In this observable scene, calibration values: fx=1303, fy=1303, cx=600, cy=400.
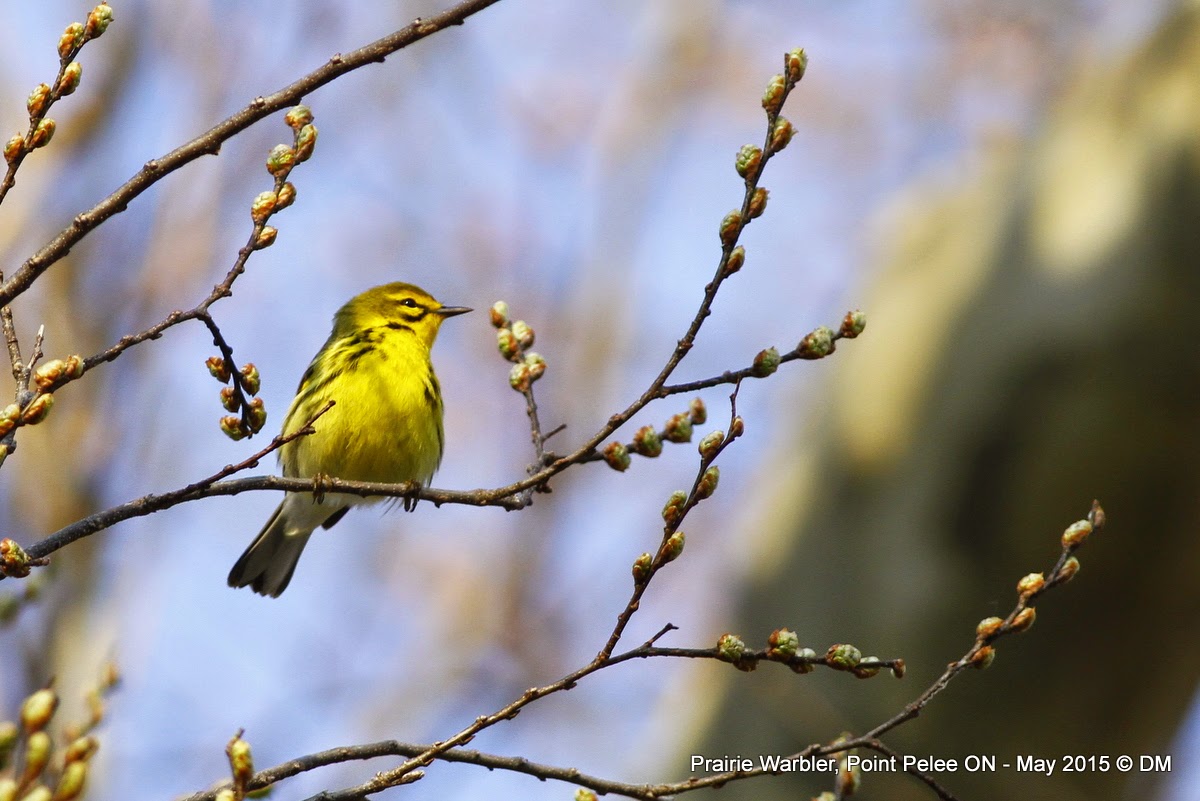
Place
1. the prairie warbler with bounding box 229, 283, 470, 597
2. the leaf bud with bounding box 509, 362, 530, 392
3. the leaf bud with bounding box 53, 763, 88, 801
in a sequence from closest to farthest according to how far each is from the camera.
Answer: the leaf bud with bounding box 53, 763, 88, 801 → the leaf bud with bounding box 509, 362, 530, 392 → the prairie warbler with bounding box 229, 283, 470, 597

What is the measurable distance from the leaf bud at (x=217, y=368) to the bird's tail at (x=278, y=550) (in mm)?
2911

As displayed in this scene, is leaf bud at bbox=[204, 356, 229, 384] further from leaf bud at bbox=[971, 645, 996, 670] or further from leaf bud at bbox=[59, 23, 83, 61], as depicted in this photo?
leaf bud at bbox=[971, 645, 996, 670]

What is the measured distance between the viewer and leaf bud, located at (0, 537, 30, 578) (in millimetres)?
2209

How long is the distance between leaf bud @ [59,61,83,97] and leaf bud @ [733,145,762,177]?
129 centimetres

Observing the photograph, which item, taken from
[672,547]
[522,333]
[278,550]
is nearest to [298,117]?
[522,333]

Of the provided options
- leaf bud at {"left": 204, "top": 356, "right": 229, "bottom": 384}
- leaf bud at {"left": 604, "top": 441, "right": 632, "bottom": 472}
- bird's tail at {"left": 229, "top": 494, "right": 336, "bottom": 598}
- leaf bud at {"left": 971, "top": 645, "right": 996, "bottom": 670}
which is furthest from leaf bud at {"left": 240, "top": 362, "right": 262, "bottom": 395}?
bird's tail at {"left": 229, "top": 494, "right": 336, "bottom": 598}

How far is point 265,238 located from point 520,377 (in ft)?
2.03

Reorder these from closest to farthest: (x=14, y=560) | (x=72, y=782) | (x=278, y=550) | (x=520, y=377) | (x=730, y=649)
→ (x=72, y=782) → (x=14, y=560) → (x=730, y=649) → (x=520, y=377) → (x=278, y=550)

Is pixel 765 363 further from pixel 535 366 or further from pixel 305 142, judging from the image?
pixel 305 142

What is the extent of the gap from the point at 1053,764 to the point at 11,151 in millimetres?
4933

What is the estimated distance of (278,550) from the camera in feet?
18.6

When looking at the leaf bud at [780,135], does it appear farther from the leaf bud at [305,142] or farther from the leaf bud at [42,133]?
the leaf bud at [42,133]

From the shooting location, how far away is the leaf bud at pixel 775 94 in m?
2.47

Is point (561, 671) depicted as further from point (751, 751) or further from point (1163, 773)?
point (1163, 773)
